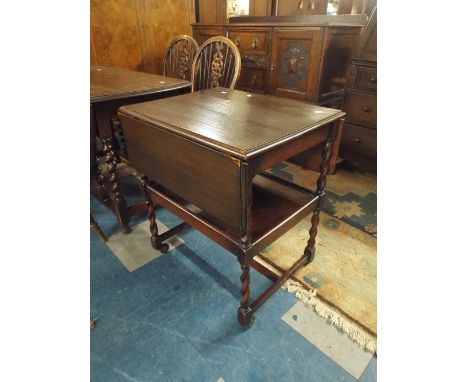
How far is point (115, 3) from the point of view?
94.8 inches

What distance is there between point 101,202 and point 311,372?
153 cm

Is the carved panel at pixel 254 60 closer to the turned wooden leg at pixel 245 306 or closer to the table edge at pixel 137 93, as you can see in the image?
the table edge at pixel 137 93

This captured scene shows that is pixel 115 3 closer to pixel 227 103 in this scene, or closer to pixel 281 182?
pixel 227 103

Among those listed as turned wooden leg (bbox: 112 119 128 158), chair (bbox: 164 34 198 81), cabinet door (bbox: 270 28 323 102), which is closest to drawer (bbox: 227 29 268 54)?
cabinet door (bbox: 270 28 323 102)

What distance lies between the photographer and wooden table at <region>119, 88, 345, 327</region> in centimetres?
81

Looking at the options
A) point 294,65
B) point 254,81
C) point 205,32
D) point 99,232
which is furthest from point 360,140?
point 99,232

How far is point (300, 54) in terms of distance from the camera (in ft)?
6.70

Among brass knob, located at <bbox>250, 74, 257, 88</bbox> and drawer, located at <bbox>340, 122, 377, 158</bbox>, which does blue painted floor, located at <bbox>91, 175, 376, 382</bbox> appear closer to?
drawer, located at <bbox>340, 122, 377, 158</bbox>

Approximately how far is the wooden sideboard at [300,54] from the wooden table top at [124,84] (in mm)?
905

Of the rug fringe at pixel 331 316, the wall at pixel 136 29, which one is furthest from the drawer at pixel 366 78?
the wall at pixel 136 29

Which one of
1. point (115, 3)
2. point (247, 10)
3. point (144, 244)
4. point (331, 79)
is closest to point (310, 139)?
point (144, 244)

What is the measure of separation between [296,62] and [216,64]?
0.66 meters

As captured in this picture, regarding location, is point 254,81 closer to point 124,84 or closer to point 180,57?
point 180,57

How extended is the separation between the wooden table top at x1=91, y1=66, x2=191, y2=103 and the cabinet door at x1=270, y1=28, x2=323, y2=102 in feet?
2.95
